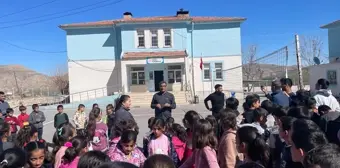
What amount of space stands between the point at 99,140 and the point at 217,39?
27.7 metres

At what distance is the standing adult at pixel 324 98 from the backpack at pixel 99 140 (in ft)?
14.0

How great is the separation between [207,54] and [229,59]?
2302 millimetres

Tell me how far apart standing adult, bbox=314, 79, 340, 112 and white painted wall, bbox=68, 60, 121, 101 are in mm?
27330

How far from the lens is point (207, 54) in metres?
32.5

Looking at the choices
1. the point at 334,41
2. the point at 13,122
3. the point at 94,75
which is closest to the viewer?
the point at 13,122

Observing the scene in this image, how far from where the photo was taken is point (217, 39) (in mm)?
32469

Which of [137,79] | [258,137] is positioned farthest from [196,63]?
[258,137]

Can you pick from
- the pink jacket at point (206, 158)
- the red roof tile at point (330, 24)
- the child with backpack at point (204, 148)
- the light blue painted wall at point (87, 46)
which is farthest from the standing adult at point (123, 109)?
the red roof tile at point (330, 24)

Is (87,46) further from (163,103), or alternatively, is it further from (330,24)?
(163,103)

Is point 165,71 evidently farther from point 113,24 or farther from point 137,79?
point 113,24

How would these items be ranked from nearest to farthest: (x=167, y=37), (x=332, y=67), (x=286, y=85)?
(x=286, y=85), (x=332, y=67), (x=167, y=37)

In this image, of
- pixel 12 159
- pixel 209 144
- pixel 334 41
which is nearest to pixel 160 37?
pixel 334 41

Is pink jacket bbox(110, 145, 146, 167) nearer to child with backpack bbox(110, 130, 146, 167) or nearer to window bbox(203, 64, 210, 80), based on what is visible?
child with backpack bbox(110, 130, 146, 167)

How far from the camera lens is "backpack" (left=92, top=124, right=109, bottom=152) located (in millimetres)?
5988
